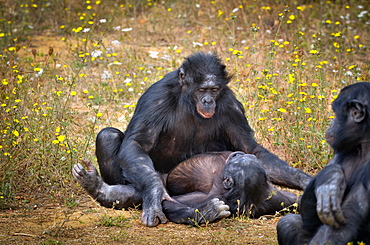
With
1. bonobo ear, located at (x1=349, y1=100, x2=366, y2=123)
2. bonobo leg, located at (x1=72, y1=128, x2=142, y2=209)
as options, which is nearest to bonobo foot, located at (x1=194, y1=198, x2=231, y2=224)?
bonobo leg, located at (x1=72, y1=128, x2=142, y2=209)

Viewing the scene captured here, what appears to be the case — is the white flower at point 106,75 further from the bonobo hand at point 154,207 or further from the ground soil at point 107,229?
the bonobo hand at point 154,207

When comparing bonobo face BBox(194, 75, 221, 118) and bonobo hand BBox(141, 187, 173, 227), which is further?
bonobo face BBox(194, 75, 221, 118)

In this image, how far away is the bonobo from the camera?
18.9ft

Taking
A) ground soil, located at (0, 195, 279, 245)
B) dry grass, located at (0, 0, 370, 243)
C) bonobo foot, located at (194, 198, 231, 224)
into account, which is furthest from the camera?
dry grass, located at (0, 0, 370, 243)

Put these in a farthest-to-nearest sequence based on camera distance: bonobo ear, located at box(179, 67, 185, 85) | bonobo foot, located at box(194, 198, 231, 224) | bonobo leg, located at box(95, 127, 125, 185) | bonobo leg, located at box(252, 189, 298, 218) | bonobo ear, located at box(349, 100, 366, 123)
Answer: bonobo leg, located at box(95, 127, 125, 185) → bonobo ear, located at box(179, 67, 185, 85) → bonobo leg, located at box(252, 189, 298, 218) → bonobo foot, located at box(194, 198, 231, 224) → bonobo ear, located at box(349, 100, 366, 123)

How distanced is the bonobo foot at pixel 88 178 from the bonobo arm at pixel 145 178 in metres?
0.33

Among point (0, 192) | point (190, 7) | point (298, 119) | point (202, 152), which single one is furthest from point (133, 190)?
point (190, 7)

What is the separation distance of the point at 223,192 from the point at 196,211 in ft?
1.83

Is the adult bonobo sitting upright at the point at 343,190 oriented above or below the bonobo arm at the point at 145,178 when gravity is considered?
above

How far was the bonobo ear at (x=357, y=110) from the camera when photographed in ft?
13.6

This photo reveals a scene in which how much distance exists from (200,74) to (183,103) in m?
0.41

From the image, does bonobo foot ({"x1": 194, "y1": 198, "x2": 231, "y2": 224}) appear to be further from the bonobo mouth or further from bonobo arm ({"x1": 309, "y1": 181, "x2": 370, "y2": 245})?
bonobo arm ({"x1": 309, "y1": 181, "x2": 370, "y2": 245})

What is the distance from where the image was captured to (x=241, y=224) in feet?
18.8

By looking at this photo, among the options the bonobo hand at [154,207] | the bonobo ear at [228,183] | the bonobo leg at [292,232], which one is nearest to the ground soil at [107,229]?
the bonobo hand at [154,207]
